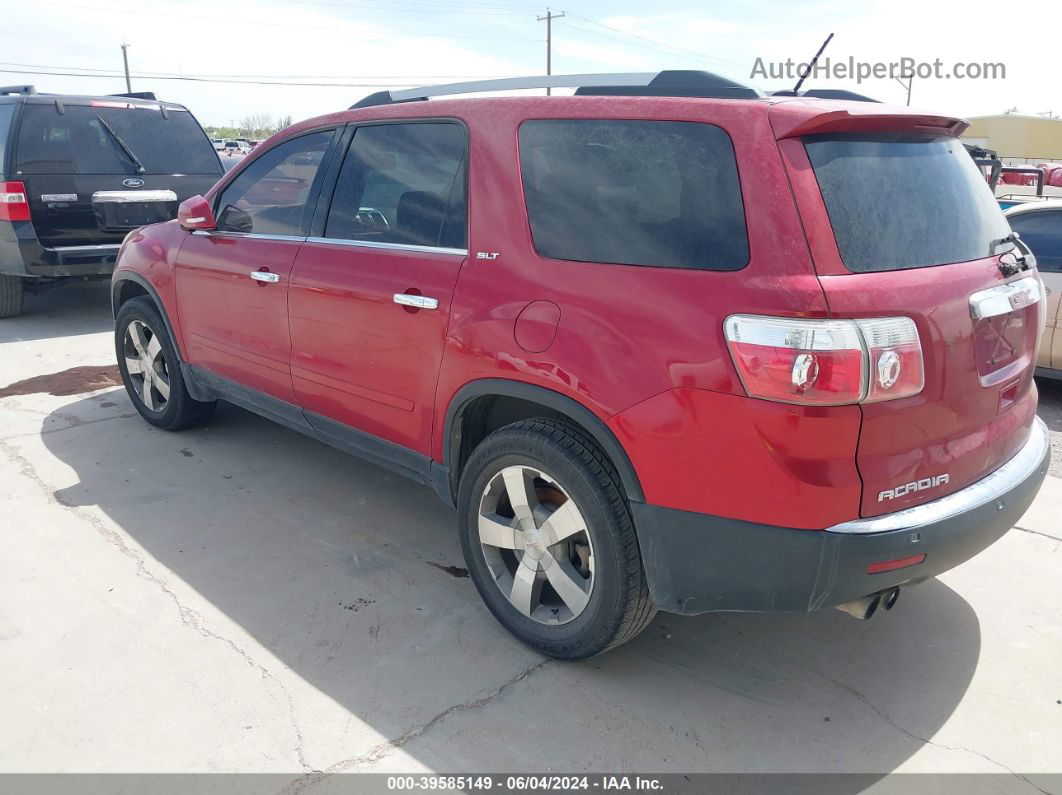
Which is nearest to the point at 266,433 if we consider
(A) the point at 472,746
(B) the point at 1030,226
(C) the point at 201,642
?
(C) the point at 201,642

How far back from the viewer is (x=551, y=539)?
2814 millimetres

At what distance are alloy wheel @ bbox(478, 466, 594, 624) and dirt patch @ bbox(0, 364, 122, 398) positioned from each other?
13.8ft

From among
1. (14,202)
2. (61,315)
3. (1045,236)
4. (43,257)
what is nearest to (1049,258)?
(1045,236)

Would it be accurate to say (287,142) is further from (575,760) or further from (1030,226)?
(1030,226)

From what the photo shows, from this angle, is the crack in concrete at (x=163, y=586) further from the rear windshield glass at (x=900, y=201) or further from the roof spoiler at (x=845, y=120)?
the roof spoiler at (x=845, y=120)

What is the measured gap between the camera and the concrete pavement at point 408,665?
8.26 ft

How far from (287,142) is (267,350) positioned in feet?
3.33

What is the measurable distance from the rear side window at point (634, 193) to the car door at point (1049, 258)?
14.6 feet

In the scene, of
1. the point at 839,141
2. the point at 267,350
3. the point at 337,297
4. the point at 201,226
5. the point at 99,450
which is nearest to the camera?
the point at 839,141

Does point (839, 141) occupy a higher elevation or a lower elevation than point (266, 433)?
higher

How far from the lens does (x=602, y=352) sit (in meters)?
2.51

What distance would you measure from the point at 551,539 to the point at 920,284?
138 cm

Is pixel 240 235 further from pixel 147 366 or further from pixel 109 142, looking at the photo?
pixel 109 142

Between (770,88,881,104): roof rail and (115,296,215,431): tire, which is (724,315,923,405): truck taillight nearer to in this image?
(770,88,881,104): roof rail
